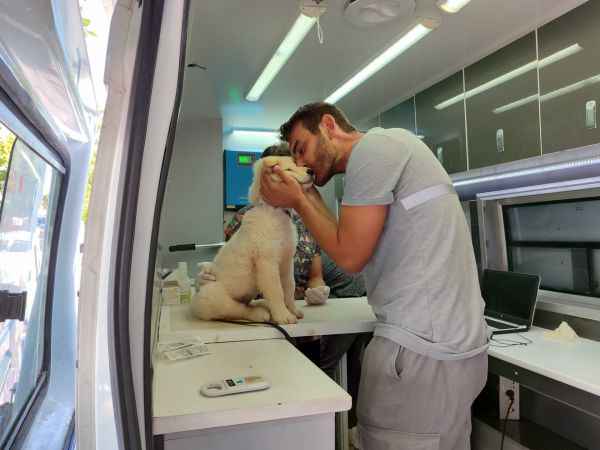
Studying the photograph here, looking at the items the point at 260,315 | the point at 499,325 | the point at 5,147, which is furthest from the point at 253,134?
the point at 5,147

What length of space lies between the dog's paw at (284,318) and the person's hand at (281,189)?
1.17 feet

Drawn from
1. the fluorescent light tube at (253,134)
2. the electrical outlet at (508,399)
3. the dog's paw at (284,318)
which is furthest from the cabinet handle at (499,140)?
the fluorescent light tube at (253,134)

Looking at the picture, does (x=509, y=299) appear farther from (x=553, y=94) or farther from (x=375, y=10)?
(x=375, y=10)

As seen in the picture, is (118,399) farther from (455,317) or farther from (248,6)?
(248,6)

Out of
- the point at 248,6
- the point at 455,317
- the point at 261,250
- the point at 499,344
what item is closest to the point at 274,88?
the point at 248,6

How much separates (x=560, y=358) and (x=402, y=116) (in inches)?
86.4

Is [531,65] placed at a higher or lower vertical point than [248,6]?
lower

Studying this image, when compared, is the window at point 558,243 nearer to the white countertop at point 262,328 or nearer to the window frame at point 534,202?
the window frame at point 534,202

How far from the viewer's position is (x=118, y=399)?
1.76 feet

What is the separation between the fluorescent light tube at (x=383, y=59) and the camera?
7.29 feet

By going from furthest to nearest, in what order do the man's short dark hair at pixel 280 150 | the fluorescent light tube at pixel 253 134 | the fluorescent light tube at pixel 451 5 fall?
the fluorescent light tube at pixel 253 134, the fluorescent light tube at pixel 451 5, the man's short dark hair at pixel 280 150

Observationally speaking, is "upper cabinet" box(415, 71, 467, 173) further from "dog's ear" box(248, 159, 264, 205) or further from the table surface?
"dog's ear" box(248, 159, 264, 205)

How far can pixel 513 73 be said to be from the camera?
2232mm

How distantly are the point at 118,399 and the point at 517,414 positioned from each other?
8.14 feet
